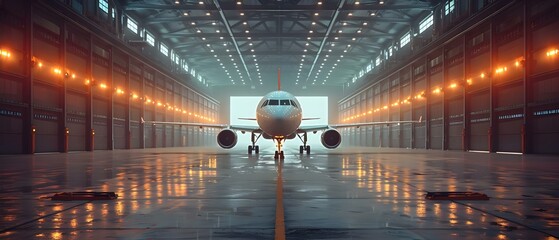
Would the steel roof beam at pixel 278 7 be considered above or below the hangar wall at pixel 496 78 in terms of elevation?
above

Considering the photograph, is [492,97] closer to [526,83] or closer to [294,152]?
[526,83]

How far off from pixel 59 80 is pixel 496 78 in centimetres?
3562

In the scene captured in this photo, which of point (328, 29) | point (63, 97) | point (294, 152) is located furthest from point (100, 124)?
point (328, 29)

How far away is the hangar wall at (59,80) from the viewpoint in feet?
95.8

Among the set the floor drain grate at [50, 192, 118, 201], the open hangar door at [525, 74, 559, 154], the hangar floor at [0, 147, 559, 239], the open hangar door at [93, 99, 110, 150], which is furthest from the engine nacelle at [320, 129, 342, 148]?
the open hangar door at [93, 99, 110, 150]

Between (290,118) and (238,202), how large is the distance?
16845 mm

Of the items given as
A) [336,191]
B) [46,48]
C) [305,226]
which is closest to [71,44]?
[46,48]

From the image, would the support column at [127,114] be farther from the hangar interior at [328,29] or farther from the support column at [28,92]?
the support column at [28,92]

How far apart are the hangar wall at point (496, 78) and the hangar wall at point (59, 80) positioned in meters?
33.8

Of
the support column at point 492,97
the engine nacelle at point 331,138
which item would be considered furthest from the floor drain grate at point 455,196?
the support column at point 492,97

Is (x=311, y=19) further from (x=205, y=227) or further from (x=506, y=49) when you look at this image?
(x=205, y=227)

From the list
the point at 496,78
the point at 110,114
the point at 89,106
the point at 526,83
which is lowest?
the point at 110,114

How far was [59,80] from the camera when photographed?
35000 mm

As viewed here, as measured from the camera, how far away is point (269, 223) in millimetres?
5621
